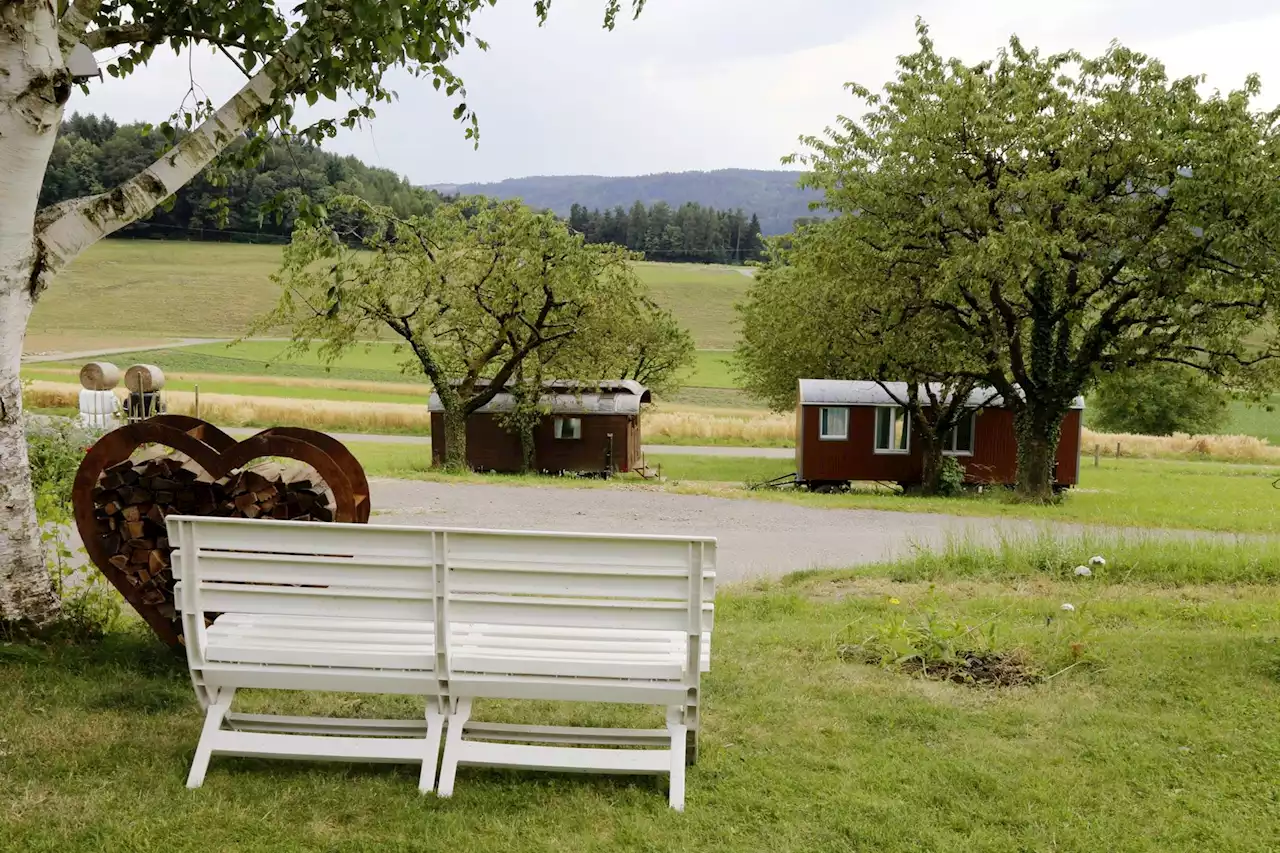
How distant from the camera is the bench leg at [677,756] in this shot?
11.0 ft

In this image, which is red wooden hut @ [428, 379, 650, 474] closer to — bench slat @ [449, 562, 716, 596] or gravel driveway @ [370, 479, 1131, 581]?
gravel driveway @ [370, 479, 1131, 581]

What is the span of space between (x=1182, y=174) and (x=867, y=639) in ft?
51.6

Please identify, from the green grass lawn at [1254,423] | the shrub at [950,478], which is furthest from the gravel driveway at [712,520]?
the green grass lawn at [1254,423]

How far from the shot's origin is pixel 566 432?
28578 mm

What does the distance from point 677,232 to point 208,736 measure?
453ft

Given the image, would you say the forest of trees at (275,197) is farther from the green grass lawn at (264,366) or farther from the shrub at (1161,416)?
the shrub at (1161,416)

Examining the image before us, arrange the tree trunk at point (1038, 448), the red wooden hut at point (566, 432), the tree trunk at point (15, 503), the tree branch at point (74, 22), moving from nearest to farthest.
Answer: the tree trunk at point (15, 503), the tree branch at point (74, 22), the tree trunk at point (1038, 448), the red wooden hut at point (566, 432)

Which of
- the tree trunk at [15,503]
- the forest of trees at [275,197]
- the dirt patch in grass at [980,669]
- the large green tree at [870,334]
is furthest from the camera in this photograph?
the large green tree at [870,334]

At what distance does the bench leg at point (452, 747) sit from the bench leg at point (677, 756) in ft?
2.47

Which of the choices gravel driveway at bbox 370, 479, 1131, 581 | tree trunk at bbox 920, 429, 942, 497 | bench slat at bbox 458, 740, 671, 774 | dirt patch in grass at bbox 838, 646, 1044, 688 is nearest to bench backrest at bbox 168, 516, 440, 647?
bench slat at bbox 458, 740, 671, 774

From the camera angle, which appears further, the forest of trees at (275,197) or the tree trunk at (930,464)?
the tree trunk at (930,464)

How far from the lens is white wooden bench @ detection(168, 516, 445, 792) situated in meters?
3.45

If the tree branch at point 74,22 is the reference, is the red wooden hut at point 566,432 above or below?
below

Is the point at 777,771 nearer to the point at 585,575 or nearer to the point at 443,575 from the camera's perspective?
the point at 585,575
